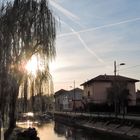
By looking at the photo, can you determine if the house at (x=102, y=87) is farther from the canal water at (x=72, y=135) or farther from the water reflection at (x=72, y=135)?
the canal water at (x=72, y=135)

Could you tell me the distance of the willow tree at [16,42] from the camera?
18250mm

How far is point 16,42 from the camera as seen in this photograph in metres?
18.5

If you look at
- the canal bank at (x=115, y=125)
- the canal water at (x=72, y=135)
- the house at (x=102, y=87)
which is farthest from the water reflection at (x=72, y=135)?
the house at (x=102, y=87)

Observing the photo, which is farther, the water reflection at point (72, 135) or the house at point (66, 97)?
the house at point (66, 97)

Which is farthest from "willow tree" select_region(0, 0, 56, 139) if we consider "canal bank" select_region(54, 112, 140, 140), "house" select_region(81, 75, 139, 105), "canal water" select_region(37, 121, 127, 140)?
"house" select_region(81, 75, 139, 105)

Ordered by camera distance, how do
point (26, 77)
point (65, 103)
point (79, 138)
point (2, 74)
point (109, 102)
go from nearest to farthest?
point (2, 74), point (26, 77), point (79, 138), point (109, 102), point (65, 103)

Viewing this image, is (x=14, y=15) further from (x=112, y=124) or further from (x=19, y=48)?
(x=112, y=124)

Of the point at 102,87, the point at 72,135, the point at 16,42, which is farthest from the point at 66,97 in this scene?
the point at 16,42

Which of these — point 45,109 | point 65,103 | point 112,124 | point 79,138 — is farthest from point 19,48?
point 65,103

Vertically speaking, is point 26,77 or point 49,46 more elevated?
point 49,46

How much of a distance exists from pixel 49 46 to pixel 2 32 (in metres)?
2.53

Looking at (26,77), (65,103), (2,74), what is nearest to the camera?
(2,74)

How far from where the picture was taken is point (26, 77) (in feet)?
63.9

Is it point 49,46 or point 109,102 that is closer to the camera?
point 49,46
